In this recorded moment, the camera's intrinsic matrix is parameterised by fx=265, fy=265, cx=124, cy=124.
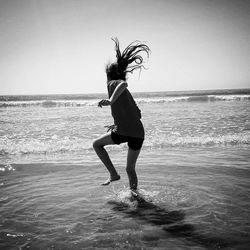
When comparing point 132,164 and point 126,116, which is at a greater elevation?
point 126,116

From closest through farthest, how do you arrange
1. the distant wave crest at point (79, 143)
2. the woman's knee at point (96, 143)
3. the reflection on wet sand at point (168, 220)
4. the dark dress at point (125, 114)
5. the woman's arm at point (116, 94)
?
the reflection on wet sand at point (168, 220) < the woman's arm at point (116, 94) < the dark dress at point (125, 114) < the woman's knee at point (96, 143) < the distant wave crest at point (79, 143)

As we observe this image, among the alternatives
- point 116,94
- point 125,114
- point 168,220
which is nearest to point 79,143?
point 125,114

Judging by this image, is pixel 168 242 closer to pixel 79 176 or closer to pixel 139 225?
pixel 139 225

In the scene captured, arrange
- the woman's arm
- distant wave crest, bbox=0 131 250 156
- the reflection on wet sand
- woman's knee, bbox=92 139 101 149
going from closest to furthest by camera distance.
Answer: the reflection on wet sand < the woman's arm < woman's knee, bbox=92 139 101 149 < distant wave crest, bbox=0 131 250 156

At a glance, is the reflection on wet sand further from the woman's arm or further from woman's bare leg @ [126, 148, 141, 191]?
the woman's arm

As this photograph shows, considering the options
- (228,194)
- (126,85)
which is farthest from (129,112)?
(228,194)

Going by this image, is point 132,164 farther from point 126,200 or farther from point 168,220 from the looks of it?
point 168,220

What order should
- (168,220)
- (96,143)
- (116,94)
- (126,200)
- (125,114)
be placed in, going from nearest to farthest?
(168,220), (116,94), (125,114), (126,200), (96,143)

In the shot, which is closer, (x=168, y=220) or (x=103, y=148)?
(x=168, y=220)

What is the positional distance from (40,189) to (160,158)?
123 inches

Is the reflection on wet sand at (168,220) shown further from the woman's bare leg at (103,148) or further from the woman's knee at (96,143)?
the woman's knee at (96,143)

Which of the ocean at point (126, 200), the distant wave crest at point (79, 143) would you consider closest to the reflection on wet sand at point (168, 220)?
the ocean at point (126, 200)

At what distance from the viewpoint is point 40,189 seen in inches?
179

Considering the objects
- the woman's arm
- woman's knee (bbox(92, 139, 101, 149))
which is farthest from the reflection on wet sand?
the woman's arm
